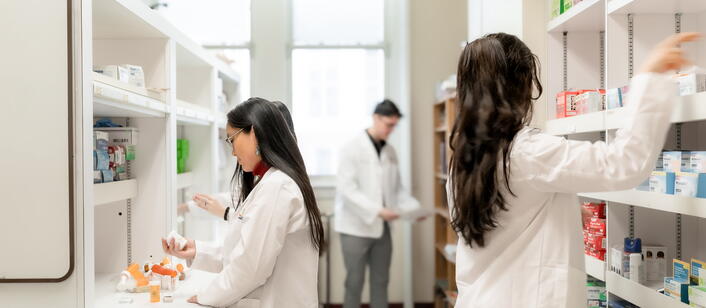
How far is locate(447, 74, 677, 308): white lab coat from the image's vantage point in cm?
111

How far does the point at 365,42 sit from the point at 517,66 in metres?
3.09

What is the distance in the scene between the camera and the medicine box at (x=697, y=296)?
126 centimetres

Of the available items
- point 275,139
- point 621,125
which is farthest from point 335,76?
point 621,125

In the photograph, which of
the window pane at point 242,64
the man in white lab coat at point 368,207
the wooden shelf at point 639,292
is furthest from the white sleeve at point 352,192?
the wooden shelf at point 639,292

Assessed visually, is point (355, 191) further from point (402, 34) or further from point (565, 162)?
point (565, 162)

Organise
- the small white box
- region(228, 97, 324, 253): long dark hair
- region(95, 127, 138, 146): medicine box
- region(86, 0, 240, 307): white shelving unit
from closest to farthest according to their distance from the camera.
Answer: region(228, 97, 324, 253): long dark hair, the small white box, region(86, 0, 240, 307): white shelving unit, region(95, 127, 138, 146): medicine box

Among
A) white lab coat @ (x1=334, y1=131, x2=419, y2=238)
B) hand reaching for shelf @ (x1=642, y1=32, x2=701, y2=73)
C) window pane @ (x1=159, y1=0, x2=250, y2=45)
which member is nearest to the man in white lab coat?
white lab coat @ (x1=334, y1=131, x2=419, y2=238)

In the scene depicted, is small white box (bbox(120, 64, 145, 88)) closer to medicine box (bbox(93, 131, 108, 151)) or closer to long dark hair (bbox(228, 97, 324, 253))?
medicine box (bbox(93, 131, 108, 151))

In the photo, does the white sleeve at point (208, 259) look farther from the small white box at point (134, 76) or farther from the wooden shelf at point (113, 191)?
the small white box at point (134, 76)

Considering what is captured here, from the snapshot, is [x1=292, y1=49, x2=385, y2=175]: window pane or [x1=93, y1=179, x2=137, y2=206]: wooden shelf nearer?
[x1=93, y1=179, x2=137, y2=206]: wooden shelf

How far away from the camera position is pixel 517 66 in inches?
50.8

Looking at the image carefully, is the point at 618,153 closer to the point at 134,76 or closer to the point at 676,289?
the point at 676,289

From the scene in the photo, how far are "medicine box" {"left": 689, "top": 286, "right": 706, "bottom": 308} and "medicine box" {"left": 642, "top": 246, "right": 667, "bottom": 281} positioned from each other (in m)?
0.25

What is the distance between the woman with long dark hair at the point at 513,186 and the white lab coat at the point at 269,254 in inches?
20.5
